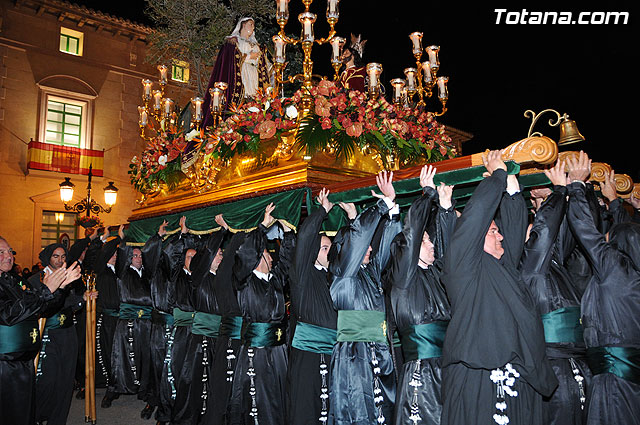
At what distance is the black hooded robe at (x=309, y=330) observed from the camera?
430 cm

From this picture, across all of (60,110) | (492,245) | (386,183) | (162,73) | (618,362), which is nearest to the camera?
(492,245)

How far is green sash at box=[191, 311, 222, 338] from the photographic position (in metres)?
5.83

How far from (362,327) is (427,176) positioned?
1.34 m

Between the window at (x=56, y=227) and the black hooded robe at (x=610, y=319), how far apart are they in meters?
16.3

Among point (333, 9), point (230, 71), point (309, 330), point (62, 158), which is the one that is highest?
point (62, 158)

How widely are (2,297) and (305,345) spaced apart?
2.93 meters

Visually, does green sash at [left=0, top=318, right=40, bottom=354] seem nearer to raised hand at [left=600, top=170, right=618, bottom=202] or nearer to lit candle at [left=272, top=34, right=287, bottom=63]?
lit candle at [left=272, top=34, right=287, bottom=63]

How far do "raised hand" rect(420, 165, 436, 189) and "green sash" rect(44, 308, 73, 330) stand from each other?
482 centimetres

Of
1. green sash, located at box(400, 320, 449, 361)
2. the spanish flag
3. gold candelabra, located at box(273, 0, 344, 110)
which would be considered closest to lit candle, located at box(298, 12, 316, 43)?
gold candelabra, located at box(273, 0, 344, 110)

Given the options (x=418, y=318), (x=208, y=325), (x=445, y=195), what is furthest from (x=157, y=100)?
(x=418, y=318)

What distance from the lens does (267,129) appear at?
15.3 feet

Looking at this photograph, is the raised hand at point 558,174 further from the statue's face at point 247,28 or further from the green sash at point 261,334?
the statue's face at point 247,28

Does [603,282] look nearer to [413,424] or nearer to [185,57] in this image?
[413,424]

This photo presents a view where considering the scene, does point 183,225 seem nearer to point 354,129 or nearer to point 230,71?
point 230,71
